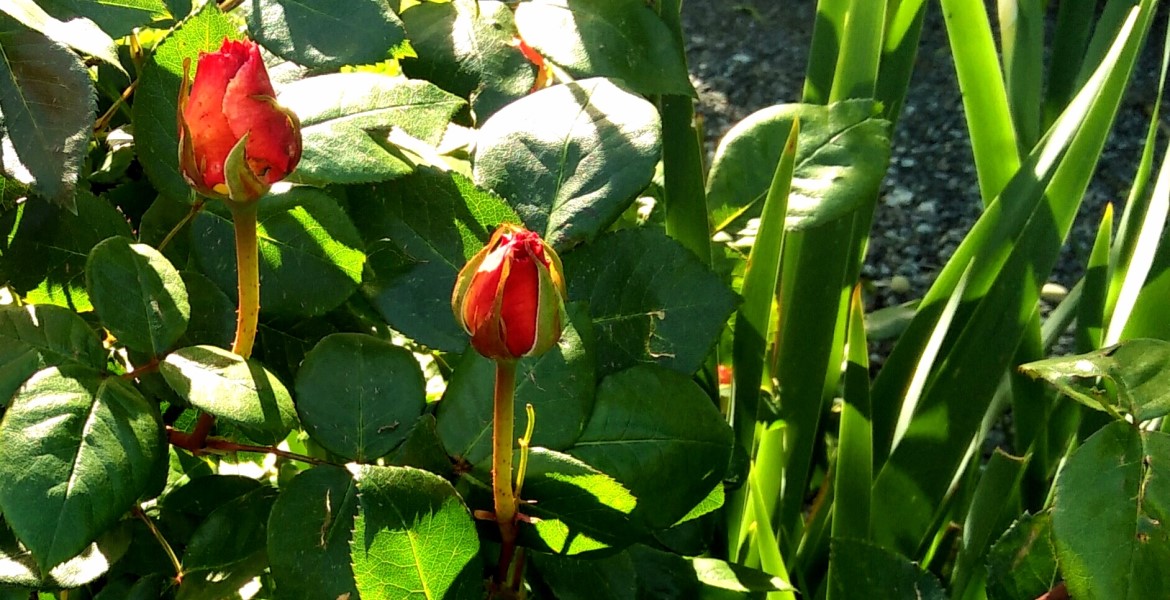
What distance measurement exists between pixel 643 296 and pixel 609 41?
0.11 meters

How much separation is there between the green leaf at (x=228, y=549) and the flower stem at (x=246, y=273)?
0.06 m

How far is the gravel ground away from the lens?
141cm

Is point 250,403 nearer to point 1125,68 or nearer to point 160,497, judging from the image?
point 160,497

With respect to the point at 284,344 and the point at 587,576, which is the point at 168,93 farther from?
the point at 587,576

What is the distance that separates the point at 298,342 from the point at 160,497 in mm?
84

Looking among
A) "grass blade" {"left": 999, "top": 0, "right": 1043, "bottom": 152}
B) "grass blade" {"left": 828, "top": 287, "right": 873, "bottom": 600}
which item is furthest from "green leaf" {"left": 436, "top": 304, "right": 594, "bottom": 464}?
"grass blade" {"left": 999, "top": 0, "right": 1043, "bottom": 152}

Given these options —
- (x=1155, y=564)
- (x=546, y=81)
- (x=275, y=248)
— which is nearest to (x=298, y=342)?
(x=275, y=248)

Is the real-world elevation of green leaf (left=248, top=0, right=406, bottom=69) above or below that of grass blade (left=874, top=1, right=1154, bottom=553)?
above

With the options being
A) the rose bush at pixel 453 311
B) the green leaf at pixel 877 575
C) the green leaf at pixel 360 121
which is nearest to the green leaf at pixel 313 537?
the rose bush at pixel 453 311

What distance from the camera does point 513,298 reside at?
0.88 ft

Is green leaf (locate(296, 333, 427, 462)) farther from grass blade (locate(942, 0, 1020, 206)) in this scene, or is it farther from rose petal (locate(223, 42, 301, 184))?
grass blade (locate(942, 0, 1020, 206))

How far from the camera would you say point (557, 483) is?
1.06 ft

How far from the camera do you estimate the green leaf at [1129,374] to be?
0.32 metres

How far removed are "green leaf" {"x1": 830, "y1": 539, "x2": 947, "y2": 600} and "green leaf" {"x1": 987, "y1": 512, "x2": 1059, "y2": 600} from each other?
0.07ft
